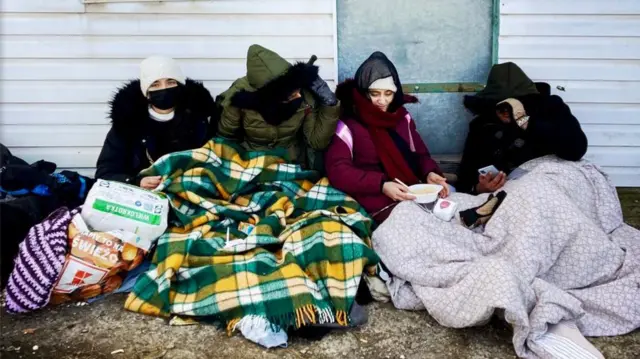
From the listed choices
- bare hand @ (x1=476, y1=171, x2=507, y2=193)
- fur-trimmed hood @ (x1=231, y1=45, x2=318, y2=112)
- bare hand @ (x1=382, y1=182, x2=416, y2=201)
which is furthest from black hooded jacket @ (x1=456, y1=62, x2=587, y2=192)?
fur-trimmed hood @ (x1=231, y1=45, x2=318, y2=112)

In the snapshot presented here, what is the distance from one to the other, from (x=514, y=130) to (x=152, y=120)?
2.29 metres

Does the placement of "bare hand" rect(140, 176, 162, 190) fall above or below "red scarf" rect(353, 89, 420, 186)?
below

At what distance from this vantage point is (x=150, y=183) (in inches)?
140

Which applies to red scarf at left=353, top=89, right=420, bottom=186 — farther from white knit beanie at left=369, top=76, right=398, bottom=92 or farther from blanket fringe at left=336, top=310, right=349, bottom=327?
blanket fringe at left=336, top=310, right=349, bottom=327

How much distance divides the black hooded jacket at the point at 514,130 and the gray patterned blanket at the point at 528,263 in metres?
0.26

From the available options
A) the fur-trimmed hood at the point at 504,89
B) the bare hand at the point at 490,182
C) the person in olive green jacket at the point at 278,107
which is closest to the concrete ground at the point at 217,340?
the bare hand at the point at 490,182

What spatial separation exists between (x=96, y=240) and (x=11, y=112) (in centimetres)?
191

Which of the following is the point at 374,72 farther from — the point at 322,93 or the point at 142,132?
the point at 142,132

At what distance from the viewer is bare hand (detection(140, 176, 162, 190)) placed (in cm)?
355

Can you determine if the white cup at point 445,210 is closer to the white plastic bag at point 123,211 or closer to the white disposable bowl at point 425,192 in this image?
the white disposable bowl at point 425,192

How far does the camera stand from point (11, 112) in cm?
437

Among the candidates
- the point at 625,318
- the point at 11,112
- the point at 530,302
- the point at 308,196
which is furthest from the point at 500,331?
the point at 11,112

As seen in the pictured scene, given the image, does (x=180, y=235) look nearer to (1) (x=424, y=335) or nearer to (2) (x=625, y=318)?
(1) (x=424, y=335)

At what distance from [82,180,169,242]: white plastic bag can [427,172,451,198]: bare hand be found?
64.4 inches
